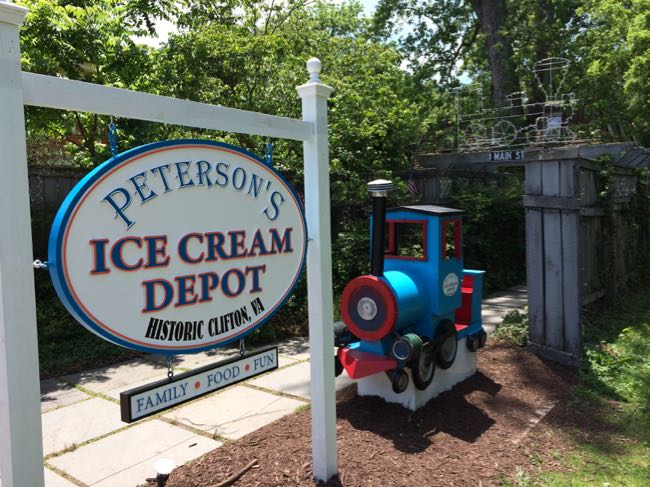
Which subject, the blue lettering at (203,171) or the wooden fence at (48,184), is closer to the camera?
the blue lettering at (203,171)

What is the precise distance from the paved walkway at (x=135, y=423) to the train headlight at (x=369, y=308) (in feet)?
3.05

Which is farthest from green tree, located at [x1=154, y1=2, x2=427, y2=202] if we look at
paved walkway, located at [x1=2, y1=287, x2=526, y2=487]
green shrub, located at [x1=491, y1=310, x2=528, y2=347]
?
paved walkway, located at [x1=2, y1=287, x2=526, y2=487]

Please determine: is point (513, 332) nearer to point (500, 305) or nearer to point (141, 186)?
point (500, 305)

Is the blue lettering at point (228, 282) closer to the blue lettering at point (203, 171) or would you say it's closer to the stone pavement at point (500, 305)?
the blue lettering at point (203, 171)

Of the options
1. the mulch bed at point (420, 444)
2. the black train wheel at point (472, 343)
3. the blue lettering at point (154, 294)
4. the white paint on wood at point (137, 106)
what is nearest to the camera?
the white paint on wood at point (137, 106)

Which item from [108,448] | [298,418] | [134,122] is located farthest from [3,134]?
[134,122]

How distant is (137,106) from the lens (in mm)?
2350

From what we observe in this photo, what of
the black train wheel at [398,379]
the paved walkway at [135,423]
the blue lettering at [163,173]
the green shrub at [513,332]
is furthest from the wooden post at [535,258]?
the blue lettering at [163,173]

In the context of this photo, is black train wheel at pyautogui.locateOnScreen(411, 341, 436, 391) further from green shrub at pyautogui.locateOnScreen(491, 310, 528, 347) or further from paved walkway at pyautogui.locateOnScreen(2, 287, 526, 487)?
green shrub at pyautogui.locateOnScreen(491, 310, 528, 347)

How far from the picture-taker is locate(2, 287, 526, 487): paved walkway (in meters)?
3.69

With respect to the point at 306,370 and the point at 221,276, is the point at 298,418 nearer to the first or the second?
the point at 306,370

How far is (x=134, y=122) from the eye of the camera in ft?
26.4

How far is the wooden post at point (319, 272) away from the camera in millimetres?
3301

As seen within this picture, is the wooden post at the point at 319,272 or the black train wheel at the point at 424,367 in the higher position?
the wooden post at the point at 319,272
